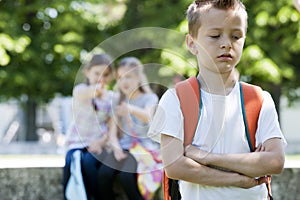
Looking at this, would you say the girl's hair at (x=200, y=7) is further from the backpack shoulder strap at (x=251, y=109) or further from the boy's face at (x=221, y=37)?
the backpack shoulder strap at (x=251, y=109)

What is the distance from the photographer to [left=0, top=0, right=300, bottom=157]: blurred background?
57.4 feet

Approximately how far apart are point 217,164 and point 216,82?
31 centimetres

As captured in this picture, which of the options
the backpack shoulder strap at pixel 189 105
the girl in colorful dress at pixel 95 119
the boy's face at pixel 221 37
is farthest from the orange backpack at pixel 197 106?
the girl in colorful dress at pixel 95 119

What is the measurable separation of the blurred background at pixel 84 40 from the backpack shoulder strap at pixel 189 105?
45.7 feet

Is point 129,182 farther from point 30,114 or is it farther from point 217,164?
point 30,114

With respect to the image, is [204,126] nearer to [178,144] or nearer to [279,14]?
[178,144]

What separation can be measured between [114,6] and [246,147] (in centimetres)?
1818

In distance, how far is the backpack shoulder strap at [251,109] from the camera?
2.75 metres

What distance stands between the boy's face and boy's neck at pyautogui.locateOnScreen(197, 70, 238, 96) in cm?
3

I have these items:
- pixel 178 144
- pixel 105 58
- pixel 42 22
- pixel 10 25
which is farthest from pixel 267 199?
pixel 42 22

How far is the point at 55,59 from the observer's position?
19422 millimetres

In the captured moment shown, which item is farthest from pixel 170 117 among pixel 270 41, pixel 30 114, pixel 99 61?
pixel 30 114

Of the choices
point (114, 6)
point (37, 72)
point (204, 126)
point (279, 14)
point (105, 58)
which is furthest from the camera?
point (114, 6)

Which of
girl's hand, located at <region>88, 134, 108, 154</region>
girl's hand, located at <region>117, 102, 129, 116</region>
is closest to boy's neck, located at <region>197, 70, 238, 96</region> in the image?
girl's hand, located at <region>117, 102, 129, 116</region>
